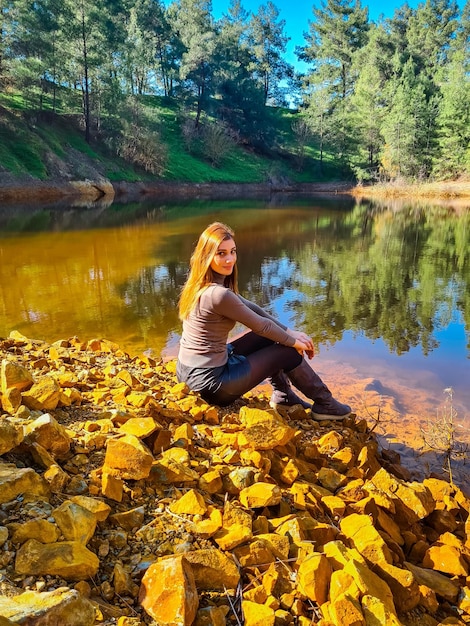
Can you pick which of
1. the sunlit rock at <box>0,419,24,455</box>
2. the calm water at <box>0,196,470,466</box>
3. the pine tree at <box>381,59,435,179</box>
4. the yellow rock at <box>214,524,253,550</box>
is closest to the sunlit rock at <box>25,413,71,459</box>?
the sunlit rock at <box>0,419,24,455</box>

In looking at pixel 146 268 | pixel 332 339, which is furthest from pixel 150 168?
pixel 332 339

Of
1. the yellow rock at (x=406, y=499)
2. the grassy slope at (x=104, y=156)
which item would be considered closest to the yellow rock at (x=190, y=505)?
the yellow rock at (x=406, y=499)

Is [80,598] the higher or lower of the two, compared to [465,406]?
higher

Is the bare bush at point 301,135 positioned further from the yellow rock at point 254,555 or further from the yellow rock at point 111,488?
the yellow rock at point 254,555

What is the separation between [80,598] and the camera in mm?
1581

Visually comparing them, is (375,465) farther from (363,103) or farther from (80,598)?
(363,103)

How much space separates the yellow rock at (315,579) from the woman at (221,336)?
75.9 inches

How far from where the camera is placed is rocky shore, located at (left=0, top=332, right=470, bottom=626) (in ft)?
5.96

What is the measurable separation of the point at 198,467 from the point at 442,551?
1460 mm

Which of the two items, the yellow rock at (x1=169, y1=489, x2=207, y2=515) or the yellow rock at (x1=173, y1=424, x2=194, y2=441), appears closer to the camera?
the yellow rock at (x1=169, y1=489, x2=207, y2=515)

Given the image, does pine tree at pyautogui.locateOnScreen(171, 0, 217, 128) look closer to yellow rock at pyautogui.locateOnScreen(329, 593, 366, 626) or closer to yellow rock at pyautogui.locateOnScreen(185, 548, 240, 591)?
yellow rock at pyautogui.locateOnScreen(185, 548, 240, 591)

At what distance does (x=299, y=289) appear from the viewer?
10688 millimetres

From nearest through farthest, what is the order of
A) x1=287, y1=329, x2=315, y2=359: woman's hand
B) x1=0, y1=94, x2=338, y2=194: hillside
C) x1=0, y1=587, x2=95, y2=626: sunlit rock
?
x1=0, y1=587, x2=95, y2=626: sunlit rock
x1=287, y1=329, x2=315, y2=359: woman's hand
x1=0, y1=94, x2=338, y2=194: hillside

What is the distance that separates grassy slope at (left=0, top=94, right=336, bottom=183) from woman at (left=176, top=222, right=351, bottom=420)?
29.2m
